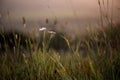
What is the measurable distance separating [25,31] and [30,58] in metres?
0.52

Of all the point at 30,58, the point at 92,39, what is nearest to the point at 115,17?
the point at 92,39

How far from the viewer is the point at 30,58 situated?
11.8 ft

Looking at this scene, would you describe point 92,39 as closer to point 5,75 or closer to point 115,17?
point 115,17

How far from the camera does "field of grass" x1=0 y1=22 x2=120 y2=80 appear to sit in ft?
10.2

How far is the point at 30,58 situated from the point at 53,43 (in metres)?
0.51

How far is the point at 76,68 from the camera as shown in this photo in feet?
10.6

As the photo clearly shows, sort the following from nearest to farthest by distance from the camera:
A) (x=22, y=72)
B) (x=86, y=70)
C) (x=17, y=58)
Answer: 1. (x=86, y=70)
2. (x=22, y=72)
3. (x=17, y=58)

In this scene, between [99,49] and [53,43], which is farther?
[53,43]

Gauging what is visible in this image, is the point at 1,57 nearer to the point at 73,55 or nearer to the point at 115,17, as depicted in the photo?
the point at 73,55

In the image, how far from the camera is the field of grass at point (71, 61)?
310cm

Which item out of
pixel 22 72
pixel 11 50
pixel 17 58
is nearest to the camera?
pixel 22 72

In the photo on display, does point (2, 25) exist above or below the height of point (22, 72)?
above

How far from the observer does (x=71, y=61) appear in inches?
129

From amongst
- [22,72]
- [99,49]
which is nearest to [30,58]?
[22,72]
